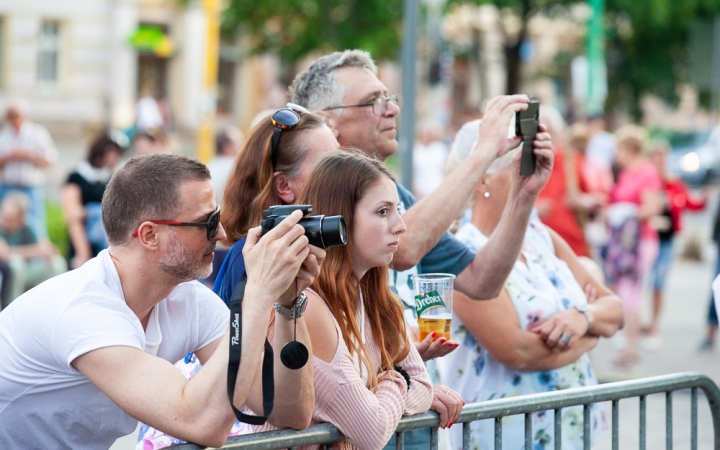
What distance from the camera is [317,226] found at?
2.42 metres

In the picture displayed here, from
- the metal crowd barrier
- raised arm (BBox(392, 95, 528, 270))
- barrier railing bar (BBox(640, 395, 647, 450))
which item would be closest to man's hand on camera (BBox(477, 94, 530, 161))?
raised arm (BBox(392, 95, 528, 270))

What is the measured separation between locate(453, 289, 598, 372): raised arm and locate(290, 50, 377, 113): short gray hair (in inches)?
35.2

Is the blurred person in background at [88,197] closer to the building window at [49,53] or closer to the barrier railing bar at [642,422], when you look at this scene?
the barrier railing bar at [642,422]

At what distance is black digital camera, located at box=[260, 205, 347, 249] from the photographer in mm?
2420

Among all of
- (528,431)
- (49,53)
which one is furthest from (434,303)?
(49,53)

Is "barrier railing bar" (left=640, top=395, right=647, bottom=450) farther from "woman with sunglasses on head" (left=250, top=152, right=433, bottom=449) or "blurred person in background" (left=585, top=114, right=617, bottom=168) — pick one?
"blurred person in background" (left=585, top=114, right=617, bottom=168)

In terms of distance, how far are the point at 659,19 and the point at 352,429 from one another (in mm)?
21254

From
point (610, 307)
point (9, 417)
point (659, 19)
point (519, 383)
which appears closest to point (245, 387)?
point (9, 417)

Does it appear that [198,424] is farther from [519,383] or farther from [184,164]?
[519,383]

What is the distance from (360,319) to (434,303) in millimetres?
285

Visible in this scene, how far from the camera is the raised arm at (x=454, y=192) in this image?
134 inches

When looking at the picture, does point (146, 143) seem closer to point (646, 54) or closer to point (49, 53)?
point (646, 54)

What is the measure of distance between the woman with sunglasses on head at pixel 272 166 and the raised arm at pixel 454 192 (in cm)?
39

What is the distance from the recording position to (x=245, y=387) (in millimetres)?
2416
